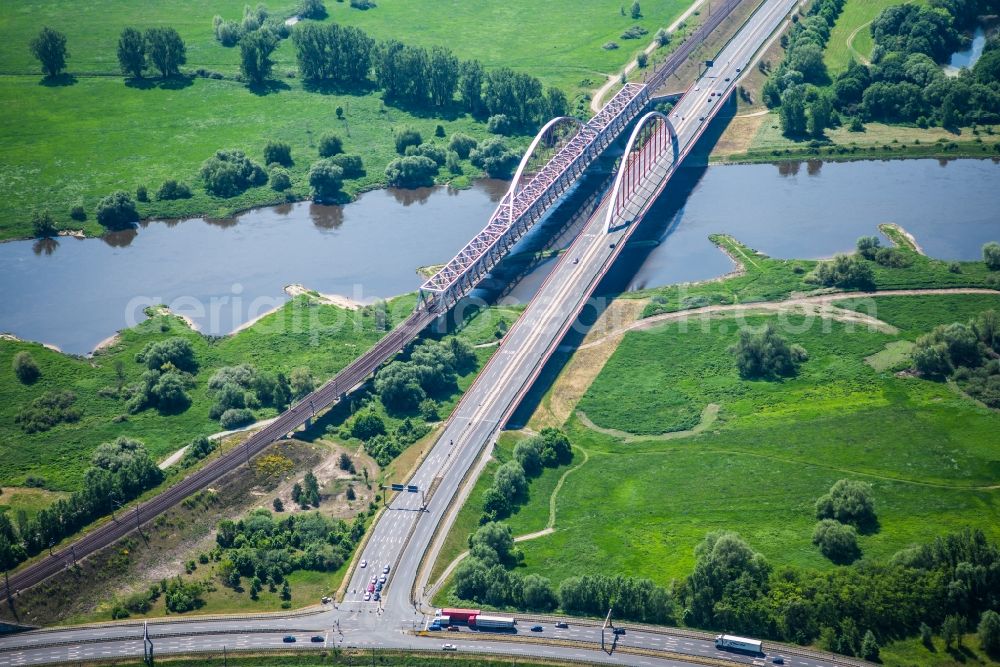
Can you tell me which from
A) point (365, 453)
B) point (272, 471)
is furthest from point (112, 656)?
point (365, 453)

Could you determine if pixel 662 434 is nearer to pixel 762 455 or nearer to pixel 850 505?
pixel 762 455

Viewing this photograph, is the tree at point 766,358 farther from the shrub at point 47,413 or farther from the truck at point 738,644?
the shrub at point 47,413

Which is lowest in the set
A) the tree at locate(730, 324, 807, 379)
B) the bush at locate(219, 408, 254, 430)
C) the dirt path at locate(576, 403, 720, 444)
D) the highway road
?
the highway road

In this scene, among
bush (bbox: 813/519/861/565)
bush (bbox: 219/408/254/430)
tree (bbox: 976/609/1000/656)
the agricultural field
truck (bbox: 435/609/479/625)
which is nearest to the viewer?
tree (bbox: 976/609/1000/656)

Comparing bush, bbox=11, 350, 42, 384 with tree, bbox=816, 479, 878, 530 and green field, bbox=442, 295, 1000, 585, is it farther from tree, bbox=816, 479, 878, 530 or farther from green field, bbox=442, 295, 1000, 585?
tree, bbox=816, 479, 878, 530

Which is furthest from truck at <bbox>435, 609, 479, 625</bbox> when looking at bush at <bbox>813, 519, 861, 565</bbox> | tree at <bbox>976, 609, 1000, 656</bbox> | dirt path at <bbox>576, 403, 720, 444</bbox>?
tree at <bbox>976, 609, 1000, 656</bbox>

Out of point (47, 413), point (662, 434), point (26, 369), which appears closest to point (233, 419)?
point (47, 413)
